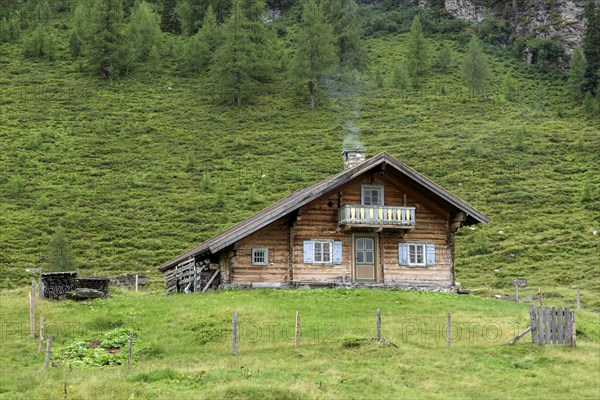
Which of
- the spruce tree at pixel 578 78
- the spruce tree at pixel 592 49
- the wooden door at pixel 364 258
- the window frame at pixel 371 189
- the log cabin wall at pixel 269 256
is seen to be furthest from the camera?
the spruce tree at pixel 592 49

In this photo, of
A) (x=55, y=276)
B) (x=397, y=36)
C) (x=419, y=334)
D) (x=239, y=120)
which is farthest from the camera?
(x=397, y=36)

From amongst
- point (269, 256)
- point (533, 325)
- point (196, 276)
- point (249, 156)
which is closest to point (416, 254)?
point (269, 256)

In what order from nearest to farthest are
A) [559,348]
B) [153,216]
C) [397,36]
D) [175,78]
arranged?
[559,348]
[153,216]
[175,78]
[397,36]

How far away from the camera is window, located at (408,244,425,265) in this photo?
40.8 m

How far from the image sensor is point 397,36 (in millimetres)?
147875

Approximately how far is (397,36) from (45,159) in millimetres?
78736

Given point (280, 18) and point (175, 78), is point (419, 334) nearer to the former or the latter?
point (175, 78)

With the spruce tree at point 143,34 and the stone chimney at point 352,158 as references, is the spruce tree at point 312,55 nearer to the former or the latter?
the spruce tree at point 143,34

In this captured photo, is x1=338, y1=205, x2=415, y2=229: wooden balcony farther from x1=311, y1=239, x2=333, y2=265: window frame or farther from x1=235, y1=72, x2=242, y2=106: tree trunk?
x1=235, y1=72, x2=242, y2=106: tree trunk

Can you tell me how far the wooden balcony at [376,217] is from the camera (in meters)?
38.7

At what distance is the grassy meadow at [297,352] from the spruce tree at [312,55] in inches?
3017

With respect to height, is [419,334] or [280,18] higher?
[280,18]

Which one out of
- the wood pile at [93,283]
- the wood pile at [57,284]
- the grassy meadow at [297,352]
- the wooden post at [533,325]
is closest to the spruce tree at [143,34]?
the wood pile at [93,283]

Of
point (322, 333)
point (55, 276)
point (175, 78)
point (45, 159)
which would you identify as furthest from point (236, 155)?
point (322, 333)
